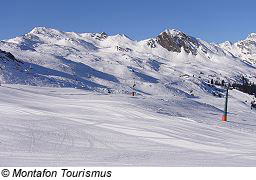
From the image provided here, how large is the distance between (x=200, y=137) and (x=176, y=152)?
4.36 meters

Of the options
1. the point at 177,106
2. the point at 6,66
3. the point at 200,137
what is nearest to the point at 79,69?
the point at 6,66

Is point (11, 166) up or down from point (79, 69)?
down

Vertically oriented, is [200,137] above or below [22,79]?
below

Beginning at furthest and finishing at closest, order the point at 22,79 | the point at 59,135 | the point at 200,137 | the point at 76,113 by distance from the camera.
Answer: the point at 22,79, the point at 76,113, the point at 200,137, the point at 59,135

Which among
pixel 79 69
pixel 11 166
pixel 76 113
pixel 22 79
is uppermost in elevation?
pixel 79 69

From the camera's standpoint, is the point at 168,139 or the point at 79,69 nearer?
the point at 168,139

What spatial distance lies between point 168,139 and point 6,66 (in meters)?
81.1

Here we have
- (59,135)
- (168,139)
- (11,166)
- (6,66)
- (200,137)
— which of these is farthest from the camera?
(6,66)

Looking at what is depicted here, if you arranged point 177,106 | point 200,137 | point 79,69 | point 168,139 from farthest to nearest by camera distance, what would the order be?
point 79,69
point 177,106
point 200,137
point 168,139

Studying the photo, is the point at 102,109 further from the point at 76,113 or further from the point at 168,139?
the point at 168,139

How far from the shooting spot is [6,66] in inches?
3647

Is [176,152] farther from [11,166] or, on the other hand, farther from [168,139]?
[11,166]
